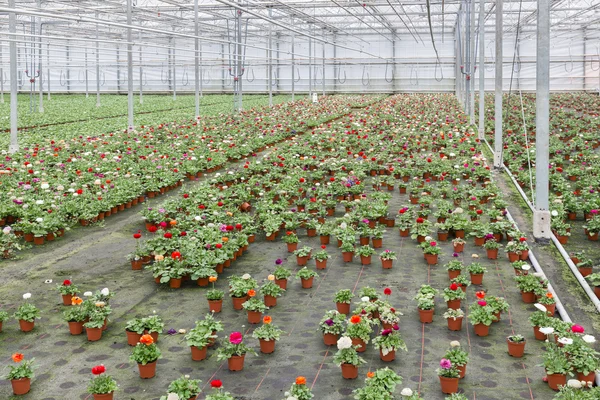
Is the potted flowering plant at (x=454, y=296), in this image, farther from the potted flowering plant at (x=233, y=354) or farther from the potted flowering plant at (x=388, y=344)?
the potted flowering plant at (x=233, y=354)

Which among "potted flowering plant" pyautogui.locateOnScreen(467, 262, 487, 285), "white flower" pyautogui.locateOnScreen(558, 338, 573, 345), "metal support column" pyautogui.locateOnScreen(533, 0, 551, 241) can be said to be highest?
"metal support column" pyautogui.locateOnScreen(533, 0, 551, 241)

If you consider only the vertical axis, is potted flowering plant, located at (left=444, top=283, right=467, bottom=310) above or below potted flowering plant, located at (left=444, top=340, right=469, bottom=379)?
above

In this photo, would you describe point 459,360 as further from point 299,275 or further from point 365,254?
point 365,254

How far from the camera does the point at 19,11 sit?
7426 millimetres

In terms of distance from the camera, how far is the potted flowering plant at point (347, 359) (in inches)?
159

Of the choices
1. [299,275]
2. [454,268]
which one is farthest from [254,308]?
[454,268]

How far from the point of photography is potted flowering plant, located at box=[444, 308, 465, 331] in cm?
476

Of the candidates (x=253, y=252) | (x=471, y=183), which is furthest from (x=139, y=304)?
(x=471, y=183)

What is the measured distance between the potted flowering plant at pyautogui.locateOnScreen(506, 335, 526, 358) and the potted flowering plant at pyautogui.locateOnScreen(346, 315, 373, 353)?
38.6 inches

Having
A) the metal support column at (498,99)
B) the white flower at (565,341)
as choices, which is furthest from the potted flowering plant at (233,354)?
the metal support column at (498,99)

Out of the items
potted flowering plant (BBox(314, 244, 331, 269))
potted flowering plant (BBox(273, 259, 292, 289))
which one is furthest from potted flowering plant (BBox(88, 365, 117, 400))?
potted flowering plant (BBox(314, 244, 331, 269))

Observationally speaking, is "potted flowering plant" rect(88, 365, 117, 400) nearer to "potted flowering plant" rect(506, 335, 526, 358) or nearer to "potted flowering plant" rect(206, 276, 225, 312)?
"potted flowering plant" rect(206, 276, 225, 312)

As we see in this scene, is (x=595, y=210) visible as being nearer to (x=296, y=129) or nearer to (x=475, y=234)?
(x=475, y=234)

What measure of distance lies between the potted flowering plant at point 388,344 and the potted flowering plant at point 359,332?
0.28ft
